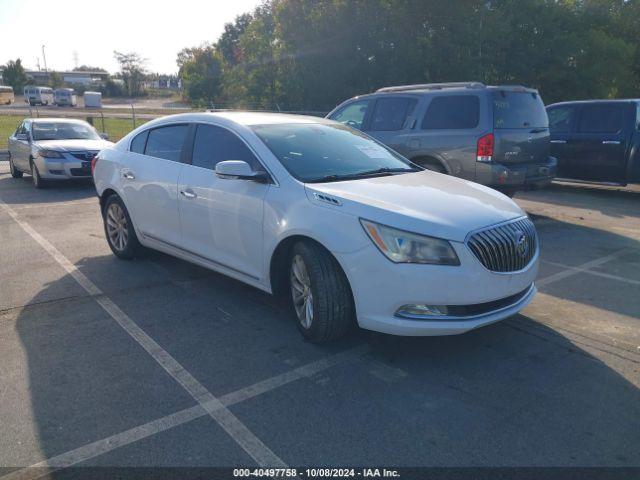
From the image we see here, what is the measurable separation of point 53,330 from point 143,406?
5.13ft

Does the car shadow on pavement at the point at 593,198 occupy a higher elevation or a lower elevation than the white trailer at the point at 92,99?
lower

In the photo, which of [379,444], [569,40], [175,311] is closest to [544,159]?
[175,311]

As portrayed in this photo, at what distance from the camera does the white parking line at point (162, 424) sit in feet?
8.86

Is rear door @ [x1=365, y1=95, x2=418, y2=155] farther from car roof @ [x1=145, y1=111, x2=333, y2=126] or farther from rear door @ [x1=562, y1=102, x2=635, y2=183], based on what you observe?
rear door @ [x1=562, y1=102, x2=635, y2=183]

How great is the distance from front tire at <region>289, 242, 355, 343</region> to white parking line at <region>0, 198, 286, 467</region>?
901mm

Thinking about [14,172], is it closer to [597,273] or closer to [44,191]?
[44,191]

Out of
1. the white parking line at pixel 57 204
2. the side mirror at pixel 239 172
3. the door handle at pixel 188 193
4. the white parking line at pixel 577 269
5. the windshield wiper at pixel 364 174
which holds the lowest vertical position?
the white parking line at pixel 57 204

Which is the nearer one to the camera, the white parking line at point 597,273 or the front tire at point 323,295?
the front tire at point 323,295

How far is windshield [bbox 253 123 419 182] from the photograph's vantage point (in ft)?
14.5

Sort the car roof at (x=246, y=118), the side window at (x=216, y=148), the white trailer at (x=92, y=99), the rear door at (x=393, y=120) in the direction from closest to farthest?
the side window at (x=216, y=148) < the car roof at (x=246, y=118) < the rear door at (x=393, y=120) < the white trailer at (x=92, y=99)

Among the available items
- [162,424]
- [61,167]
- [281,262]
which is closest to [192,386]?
[162,424]

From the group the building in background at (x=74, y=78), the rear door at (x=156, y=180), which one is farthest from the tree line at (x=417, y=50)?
the building in background at (x=74, y=78)

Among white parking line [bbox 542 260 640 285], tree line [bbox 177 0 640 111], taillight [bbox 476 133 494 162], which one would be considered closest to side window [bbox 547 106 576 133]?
taillight [bbox 476 133 494 162]

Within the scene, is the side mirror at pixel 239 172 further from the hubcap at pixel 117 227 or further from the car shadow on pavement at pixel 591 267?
the car shadow on pavement at pixel 591 267
